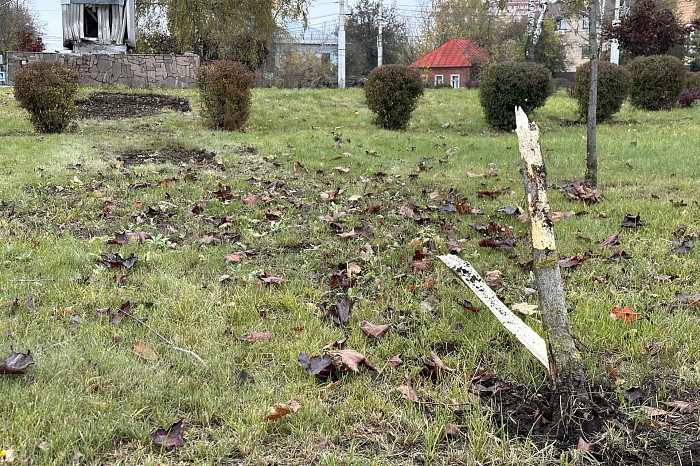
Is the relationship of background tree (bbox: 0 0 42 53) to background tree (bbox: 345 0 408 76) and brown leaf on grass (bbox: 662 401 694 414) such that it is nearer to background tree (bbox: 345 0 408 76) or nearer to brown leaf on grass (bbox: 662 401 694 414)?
background tree (bbox: 345 0 408 76)

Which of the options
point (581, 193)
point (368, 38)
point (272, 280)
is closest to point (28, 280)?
point (272, 280)

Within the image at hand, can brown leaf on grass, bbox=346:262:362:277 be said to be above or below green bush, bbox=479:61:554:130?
below

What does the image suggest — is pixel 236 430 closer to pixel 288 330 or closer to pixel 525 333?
pixel 288 330

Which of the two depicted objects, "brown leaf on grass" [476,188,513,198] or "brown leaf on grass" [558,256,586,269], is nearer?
"brown leaf on grass" [558,256,586,269]

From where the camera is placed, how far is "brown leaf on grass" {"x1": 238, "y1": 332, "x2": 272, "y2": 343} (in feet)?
8.80

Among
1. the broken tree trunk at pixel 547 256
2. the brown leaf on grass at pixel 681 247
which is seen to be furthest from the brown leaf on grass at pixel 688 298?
the broken tree trunk at pixel 547 256

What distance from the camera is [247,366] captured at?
247cm

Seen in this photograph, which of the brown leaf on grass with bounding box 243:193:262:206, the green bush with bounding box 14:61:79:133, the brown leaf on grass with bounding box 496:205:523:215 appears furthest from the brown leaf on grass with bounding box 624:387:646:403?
the green bush with bounding box 14:61:79:133

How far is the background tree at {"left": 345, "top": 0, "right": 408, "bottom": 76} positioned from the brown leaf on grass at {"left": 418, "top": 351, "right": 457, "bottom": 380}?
3491cm

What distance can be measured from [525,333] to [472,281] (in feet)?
1.00

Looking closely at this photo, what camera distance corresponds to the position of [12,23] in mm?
38188

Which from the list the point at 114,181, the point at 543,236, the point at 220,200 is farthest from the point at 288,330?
the point at 114,181

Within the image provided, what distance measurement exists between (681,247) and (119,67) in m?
17.6

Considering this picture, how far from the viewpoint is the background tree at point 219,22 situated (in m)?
23.3
